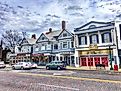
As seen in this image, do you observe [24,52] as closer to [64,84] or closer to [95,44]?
[95,44]

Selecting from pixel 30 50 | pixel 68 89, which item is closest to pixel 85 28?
pixel 30 50

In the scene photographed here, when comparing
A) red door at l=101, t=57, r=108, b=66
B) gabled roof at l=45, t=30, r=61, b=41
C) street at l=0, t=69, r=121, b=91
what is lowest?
street at l=0, t=69, r=121, b=91

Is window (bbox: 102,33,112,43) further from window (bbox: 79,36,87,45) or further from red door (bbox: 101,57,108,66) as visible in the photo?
window (bbox: 79,36,87,45)

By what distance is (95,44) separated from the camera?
42.8m

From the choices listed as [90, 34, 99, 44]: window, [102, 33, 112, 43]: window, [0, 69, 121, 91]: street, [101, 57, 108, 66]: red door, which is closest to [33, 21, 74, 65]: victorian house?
[90, 34, 99, 44]: window

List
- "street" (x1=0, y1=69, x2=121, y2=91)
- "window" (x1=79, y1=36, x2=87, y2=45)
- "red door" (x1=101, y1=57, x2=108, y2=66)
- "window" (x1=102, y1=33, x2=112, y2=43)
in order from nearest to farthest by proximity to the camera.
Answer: "street" (x1=0, y1=69, x2=121, y2=91), "window" (x1=102, y1=33, x2=112, y2=43), "red door" (x1=101, y1=57, x2=108, y2=66), "window" (x1=79, y1=36, x2=87, y2=45)

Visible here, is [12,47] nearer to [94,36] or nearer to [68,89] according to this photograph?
[94,36]

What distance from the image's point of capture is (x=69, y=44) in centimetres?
4919

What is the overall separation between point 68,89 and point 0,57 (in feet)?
240

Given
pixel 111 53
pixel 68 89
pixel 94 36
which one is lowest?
pixel 68 89

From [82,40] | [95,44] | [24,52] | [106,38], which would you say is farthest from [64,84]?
[24,52]

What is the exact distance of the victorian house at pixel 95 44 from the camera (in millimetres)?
40219

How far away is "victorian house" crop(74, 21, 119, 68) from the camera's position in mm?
40219

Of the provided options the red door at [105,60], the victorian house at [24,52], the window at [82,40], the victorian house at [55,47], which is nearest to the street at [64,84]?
the red door at [105,60]
